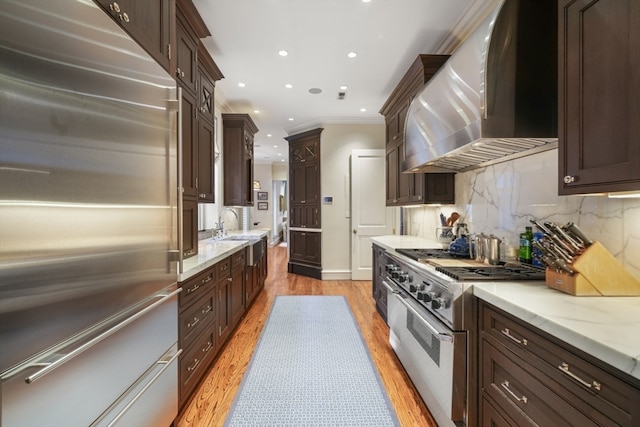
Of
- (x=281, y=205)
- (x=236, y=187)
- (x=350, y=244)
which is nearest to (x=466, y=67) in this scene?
(x=236, y=187)

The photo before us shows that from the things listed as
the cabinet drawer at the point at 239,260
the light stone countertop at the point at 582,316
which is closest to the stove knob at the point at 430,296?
the light stone countertop at the point at 582,316

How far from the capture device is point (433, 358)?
1.78 metres

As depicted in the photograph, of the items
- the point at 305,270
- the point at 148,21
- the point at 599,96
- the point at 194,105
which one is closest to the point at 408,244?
the point at 599,96

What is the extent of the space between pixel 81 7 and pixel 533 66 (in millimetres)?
2124

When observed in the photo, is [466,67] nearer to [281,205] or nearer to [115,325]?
[115,325]

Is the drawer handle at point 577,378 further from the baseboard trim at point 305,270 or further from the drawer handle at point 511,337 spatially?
the baseboard trim at point 305,270

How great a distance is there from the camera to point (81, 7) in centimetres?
102

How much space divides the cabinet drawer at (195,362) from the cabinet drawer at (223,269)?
1.37 feet

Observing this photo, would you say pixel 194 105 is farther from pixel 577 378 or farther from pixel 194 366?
pixel 577 378

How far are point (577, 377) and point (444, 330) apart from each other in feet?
2.33

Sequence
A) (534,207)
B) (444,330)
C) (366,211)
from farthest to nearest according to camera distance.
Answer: (366,211) → (534,207) → (444,330)

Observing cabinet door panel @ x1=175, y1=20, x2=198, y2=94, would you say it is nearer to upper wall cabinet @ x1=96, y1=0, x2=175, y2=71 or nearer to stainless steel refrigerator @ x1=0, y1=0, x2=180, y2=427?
upper wall cabinet @ x1=96, y1=0, x2=175, y2=71

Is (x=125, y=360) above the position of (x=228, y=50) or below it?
below

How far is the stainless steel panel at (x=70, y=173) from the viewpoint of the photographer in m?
0.79
